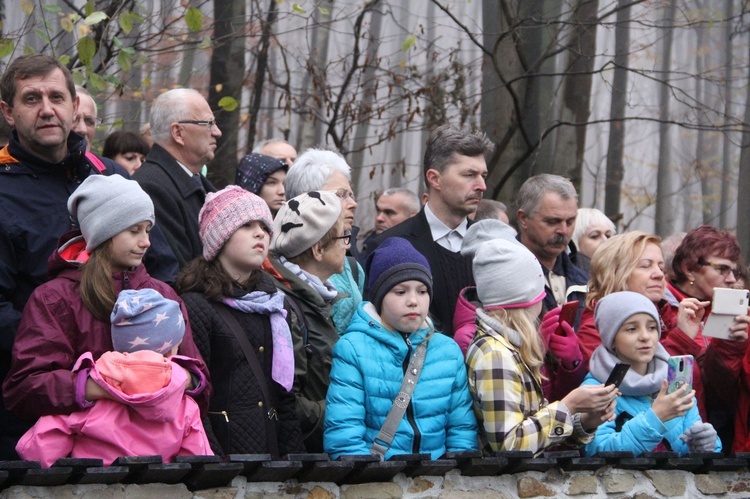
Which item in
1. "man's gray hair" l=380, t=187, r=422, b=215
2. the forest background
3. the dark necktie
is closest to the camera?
the dark necktie

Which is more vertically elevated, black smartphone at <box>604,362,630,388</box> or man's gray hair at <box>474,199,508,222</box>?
man's gray hair at <box>474,199,508,222</box>

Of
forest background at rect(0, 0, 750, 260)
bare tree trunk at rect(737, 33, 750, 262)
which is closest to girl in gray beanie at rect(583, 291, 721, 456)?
forest background at rect(0, 0, 750, 260)

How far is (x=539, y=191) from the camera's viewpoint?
6879 millimetres

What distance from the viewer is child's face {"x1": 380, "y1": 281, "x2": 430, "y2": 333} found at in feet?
17.1

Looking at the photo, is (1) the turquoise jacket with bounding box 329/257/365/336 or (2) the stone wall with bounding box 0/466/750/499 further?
(1) the turquoise jacket with bounding box 329/257/365/336

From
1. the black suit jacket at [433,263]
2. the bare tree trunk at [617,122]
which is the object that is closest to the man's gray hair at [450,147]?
the black suit jacket at [433,263]

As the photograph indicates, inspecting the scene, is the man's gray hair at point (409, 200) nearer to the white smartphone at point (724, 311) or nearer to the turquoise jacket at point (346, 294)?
the turquoise jacket at point (346, 294)

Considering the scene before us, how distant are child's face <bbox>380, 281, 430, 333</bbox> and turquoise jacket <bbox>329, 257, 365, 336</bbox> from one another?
1.67 feet

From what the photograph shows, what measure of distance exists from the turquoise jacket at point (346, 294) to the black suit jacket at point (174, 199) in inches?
28.9

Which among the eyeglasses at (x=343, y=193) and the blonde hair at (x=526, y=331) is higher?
the eyeglasses at (x=343, y=193)

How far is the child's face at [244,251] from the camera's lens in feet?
16.8

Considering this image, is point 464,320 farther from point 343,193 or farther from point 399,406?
point 343,193

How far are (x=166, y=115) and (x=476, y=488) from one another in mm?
2599

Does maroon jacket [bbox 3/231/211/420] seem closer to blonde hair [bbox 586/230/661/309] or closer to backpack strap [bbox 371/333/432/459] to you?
backpack strap [bbox 371/333/432/459]
